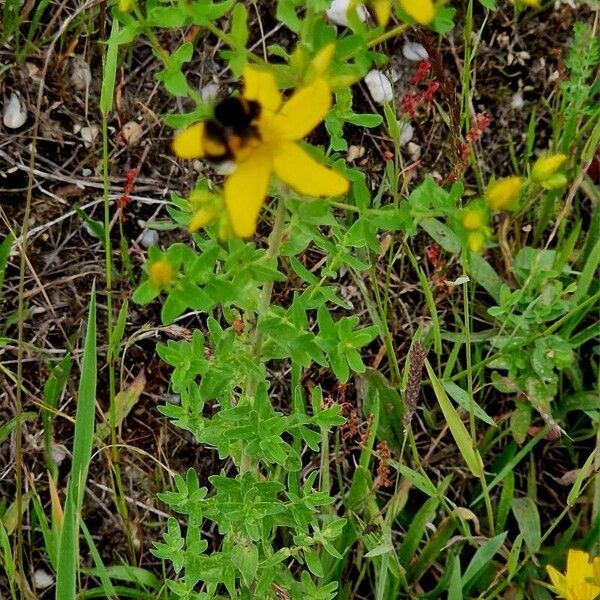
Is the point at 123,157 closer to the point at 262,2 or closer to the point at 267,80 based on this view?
the point at 262,2

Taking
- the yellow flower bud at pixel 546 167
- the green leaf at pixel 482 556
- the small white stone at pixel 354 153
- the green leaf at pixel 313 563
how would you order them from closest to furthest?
the yellow flower bud at pixel 546 167 → the green leaf at pixel 313 563 → the green leaf at pixel 482 556 → the small white stone at pixel 354 153

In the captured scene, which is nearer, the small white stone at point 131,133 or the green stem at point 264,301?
the green stem at point 264,301

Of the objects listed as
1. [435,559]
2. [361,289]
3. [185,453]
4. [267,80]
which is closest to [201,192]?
[267,80]

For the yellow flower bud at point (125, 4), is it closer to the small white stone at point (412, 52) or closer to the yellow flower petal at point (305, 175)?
the yellow flower petal at point (305, 175)

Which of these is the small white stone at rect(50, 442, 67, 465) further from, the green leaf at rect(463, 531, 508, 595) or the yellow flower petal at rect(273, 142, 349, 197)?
the yellow flower petal at rect(273, 142, 349, 197)

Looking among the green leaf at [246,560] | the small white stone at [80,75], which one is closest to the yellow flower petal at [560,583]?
the green leaf at [246,560]

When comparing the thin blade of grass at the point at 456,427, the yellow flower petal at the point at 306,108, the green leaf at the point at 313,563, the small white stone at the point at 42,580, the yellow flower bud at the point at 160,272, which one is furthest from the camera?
the small white stone at the point at 42,580

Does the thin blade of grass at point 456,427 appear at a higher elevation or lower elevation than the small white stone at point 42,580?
higher

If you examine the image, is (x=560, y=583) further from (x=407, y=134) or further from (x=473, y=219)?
(x=407, y=134)
